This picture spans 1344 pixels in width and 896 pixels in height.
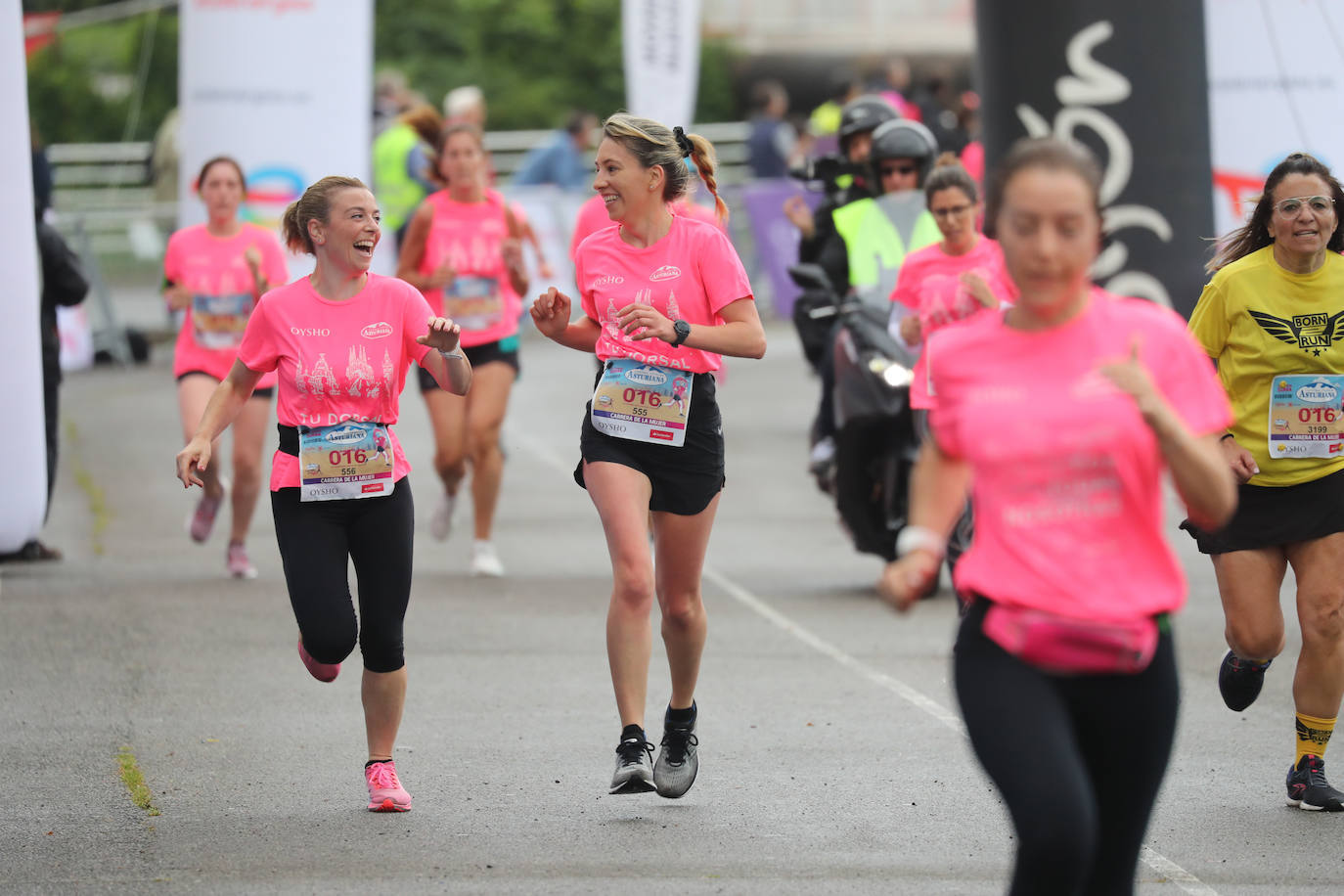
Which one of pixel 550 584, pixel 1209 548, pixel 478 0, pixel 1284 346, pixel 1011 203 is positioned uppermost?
pixel 478 0

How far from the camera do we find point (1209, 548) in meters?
6.38

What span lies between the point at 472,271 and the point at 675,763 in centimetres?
519

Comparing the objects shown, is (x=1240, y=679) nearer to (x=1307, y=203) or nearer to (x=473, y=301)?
(x=1307, y=203)

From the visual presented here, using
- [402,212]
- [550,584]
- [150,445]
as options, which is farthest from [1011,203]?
[402,212]

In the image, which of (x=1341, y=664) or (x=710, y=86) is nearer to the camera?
(x=1341, y=664)

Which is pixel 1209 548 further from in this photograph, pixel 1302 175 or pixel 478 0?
pixel 478 0

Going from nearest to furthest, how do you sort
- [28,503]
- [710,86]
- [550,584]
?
[28,503] < [550,584] < [710,86]

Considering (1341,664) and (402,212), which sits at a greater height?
(402,212)

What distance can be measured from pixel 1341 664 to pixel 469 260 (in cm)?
589

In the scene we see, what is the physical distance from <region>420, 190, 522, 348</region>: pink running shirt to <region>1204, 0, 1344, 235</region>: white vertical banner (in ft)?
15.0

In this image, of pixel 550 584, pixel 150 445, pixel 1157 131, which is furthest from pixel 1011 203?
pixel 150 445

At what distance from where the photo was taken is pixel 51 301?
11.4 meters

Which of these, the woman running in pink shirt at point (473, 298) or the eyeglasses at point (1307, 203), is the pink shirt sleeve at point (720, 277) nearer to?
the eyeglasses at point (1307, 203)

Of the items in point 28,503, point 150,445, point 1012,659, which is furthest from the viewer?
point 150,445
